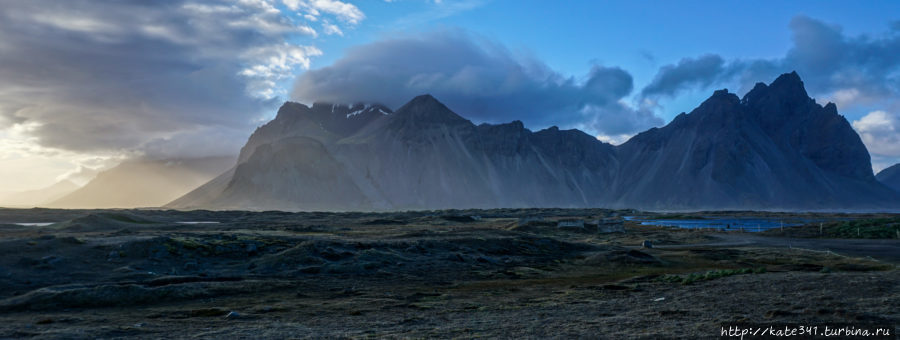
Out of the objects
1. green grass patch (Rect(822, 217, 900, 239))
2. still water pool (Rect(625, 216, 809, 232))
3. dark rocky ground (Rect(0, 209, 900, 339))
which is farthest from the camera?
still water pool (Rect(625, 216, 809, 232))

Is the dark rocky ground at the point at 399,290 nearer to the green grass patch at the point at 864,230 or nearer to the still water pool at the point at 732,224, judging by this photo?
the green grass patch at the point at 864,230

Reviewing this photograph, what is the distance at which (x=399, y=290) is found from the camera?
28.0 m

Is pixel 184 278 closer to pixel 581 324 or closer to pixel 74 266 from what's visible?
pixel 74 266

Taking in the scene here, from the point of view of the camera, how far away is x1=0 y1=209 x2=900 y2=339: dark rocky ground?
16547 mm

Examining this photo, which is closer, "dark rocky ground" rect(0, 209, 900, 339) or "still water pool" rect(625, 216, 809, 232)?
"dark rocky ground" rect(0, 209, 900, 339)

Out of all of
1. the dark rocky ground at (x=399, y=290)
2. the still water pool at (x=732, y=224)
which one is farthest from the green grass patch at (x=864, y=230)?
the dark rocky ground at (x=399, y=290)

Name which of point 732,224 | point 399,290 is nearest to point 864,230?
point 732,224

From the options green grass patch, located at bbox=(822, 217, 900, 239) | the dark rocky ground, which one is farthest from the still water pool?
the dark rocky ground

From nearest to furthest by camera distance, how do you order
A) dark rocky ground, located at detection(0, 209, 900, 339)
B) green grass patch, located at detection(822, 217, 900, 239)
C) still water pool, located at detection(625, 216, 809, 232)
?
1. dark rocky ground, located at detection(0, 209, 900, 339)
2. green grass patch, located at detection(822, 217, 900, 239)
3. still water pool, located at detection(625, 216, 809, 232)

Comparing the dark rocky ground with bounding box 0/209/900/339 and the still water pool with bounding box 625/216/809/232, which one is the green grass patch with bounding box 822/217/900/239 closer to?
the still water pool with bounding box 625/216/809/232

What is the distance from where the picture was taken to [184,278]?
1123 inches

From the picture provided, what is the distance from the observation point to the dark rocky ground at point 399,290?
1655 centimetres

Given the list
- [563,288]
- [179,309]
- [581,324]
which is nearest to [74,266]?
[179,309]

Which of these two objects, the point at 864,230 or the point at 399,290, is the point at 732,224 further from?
the point at 399,290
